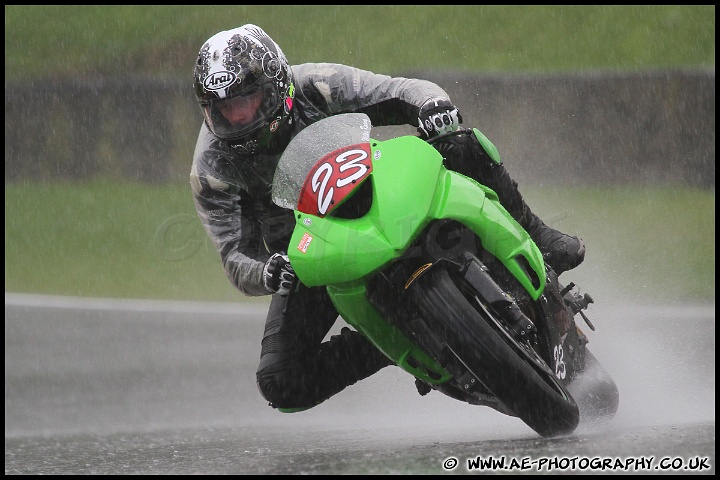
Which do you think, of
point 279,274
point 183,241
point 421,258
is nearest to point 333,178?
point 421,258

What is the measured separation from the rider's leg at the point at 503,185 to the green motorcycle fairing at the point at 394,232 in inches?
8.2

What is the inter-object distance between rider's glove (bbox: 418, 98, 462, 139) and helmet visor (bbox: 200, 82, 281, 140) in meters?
0.54

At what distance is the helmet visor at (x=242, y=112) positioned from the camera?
141 inches

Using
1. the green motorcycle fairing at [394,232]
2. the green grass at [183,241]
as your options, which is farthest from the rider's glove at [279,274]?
the green grass at [183,241]

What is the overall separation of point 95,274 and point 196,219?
1330 mm

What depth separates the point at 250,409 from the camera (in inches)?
218

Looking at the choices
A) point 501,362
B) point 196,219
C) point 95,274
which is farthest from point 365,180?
point 196,219

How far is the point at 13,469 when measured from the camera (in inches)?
155

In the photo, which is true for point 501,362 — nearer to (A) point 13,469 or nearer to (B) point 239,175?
(B) point 239,175

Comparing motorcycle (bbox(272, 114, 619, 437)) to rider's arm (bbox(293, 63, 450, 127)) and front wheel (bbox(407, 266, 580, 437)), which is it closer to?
front wheel (bbox(407, 266, 580, 437))

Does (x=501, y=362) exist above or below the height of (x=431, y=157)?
below

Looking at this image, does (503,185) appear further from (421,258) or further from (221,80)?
(221,80)

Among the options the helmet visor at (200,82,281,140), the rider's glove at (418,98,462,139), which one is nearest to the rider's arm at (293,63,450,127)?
the rider's glove at (418,98,462,139)

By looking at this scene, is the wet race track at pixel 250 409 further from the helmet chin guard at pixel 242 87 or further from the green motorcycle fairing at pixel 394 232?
the helmet chin guard at pixel 242 87
